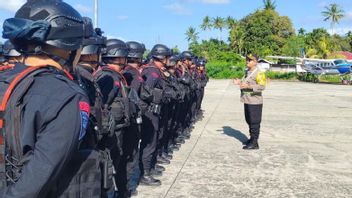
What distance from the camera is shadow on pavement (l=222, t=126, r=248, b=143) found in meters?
8.88

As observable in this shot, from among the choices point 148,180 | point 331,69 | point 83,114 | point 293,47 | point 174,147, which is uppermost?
point 293,47

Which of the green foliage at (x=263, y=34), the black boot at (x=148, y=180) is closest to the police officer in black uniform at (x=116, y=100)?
the black boot at (x=148, y=180)

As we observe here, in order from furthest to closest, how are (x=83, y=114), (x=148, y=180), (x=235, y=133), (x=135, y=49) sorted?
(x=235, y=133) → (x=148, y=180) → (x=135, y=49) → (x=83, y=114)

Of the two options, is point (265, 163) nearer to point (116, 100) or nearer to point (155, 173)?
point (155, 173)

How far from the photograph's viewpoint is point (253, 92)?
765cm

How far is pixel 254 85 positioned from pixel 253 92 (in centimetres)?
13

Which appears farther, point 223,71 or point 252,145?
point 223,71

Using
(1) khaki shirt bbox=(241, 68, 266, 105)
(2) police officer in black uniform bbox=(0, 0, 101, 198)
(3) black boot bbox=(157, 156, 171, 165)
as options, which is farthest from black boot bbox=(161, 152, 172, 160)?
(2) police officer in black uniform bbox=(0, 0, 101, 198)

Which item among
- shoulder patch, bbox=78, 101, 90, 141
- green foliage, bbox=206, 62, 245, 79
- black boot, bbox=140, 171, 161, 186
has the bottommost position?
green foliage, bbox=206, 62, 245, 79

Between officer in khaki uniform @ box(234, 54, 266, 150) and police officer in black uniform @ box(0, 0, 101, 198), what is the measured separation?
5.87 meters

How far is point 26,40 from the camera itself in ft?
6.14

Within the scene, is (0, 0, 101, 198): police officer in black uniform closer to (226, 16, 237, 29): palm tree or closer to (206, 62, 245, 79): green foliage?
(206, 62, 245, 79): green foliage

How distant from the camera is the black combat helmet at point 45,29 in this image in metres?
1.82

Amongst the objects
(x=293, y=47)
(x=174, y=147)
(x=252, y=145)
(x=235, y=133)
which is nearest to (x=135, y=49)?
(x=174, y=147)
